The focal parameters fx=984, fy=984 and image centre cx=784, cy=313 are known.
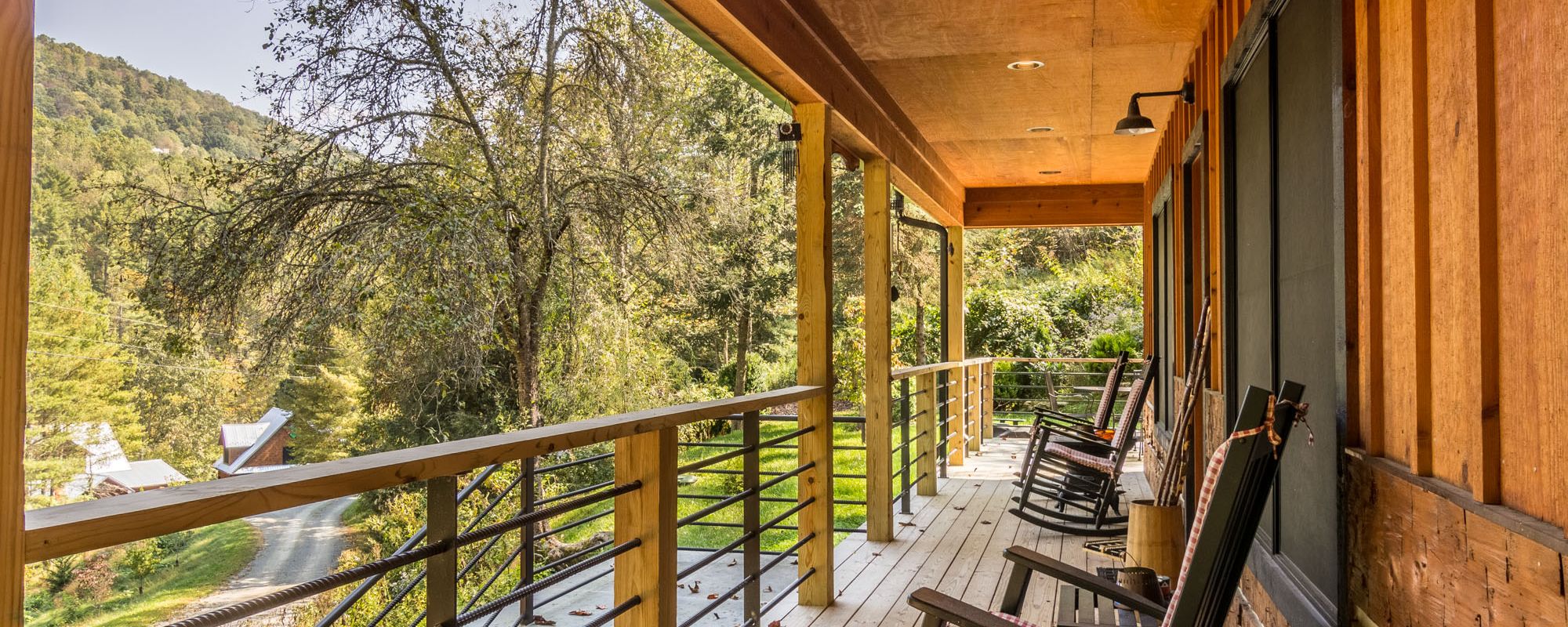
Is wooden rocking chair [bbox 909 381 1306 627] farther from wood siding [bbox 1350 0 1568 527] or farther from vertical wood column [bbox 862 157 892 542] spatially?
vertical wood column [bbox 862 157 892 542]

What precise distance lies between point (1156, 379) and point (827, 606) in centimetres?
362

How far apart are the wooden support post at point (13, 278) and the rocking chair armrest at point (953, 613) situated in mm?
1252

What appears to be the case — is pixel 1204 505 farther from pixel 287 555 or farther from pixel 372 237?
pixel 287 555

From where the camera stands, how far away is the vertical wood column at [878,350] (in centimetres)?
502

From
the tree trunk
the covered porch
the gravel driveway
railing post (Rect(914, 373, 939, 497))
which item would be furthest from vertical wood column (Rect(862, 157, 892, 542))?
the tree trunk

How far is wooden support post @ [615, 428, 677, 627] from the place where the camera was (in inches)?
93.2

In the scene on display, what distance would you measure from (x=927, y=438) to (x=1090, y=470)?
1.29 meters

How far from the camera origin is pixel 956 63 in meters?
4.58

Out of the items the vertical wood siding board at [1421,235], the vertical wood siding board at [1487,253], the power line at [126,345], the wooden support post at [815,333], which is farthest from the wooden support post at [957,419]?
the vertical wood siding board at [1487,253]

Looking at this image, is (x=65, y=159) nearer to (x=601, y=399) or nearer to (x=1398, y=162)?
(x=601, y=399)

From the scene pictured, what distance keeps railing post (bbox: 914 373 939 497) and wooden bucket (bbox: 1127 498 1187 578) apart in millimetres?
3225

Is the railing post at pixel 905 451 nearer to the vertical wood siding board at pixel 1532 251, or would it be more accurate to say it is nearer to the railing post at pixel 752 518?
the railing post at pixel 752 518

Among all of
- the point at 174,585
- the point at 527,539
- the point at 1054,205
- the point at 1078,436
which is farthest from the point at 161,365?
the point at 1054,205

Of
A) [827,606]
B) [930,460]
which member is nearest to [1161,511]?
[827,606]
